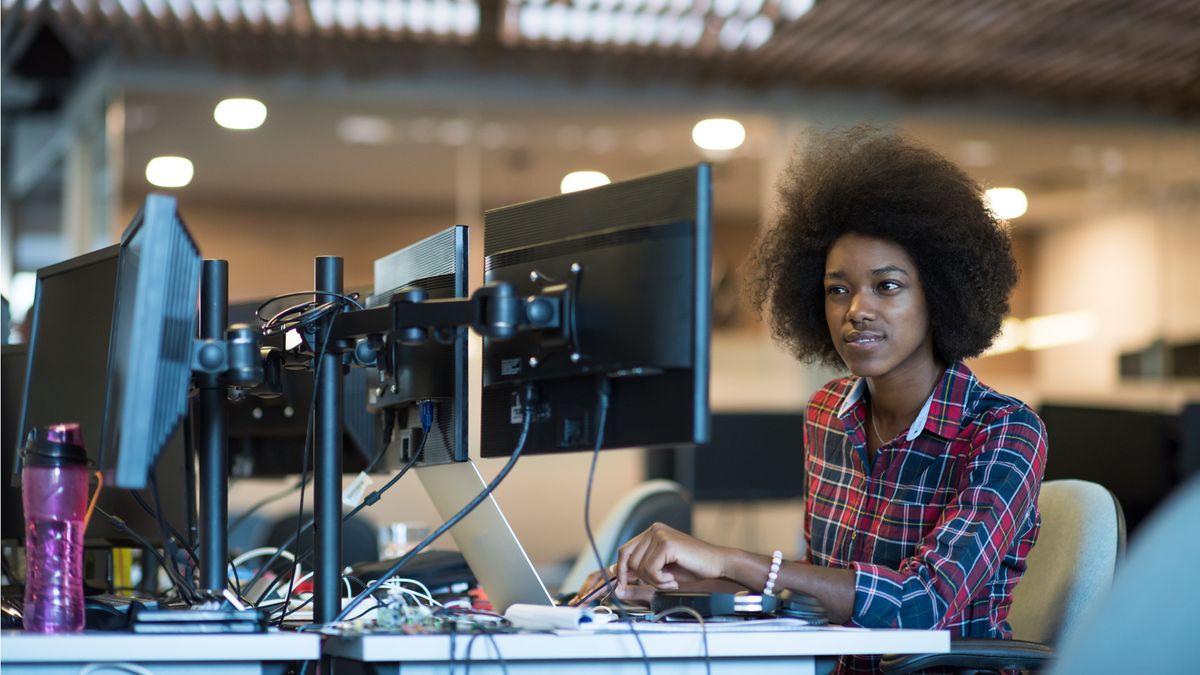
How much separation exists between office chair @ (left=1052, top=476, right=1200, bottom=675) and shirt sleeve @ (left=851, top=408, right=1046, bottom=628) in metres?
0.58

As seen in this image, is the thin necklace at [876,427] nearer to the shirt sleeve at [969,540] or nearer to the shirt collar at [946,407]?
the shirt collar at [946,407]

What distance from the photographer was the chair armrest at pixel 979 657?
76.1 inches

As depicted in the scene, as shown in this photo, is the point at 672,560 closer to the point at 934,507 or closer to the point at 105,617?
the point at 934,507

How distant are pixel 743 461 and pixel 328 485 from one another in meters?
4.90

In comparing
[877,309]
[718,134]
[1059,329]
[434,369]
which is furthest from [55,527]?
[1059,329]

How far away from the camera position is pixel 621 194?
169cm

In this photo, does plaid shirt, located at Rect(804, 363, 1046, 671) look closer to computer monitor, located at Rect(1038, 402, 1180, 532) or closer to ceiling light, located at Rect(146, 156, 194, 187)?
computer monitor, located at Rect(1038, 402, 1180, 532)

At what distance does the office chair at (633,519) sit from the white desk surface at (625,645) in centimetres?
151

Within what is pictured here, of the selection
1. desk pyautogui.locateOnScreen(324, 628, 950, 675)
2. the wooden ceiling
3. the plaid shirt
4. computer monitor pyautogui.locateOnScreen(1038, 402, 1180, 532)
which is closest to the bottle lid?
desk pyautogui.locateOnScreen(324, 628, 950, 675)

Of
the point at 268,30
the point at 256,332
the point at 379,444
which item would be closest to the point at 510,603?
the point at 256,332

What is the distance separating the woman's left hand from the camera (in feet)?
6.23

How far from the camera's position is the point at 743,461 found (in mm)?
6602

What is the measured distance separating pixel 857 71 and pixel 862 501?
4852mm

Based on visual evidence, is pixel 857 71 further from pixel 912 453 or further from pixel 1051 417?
pixel 912 453
